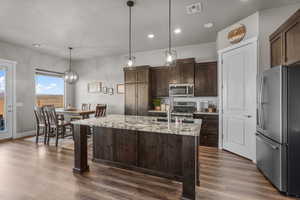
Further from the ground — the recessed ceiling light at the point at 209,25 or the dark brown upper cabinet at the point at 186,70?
the recessed ceiling light at the point at 209,25

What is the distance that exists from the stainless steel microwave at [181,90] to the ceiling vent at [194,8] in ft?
6.71

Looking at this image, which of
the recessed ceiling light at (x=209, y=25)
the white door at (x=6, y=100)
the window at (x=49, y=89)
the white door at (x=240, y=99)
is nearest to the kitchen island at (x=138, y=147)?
the white door at (x=240, y=99)

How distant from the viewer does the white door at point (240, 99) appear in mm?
3199

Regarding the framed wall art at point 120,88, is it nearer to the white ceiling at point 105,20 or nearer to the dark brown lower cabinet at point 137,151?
the white ceiling at point 105,20

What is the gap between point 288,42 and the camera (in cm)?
233

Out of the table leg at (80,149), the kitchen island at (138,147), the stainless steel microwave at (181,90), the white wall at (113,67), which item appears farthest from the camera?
the white wall at (113,67)

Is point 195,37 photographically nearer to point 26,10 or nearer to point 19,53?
point 26,10

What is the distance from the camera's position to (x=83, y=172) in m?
2.68

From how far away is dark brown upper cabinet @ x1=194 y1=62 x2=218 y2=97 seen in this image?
4336 mm

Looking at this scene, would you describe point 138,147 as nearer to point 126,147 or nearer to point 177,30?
point 126,147

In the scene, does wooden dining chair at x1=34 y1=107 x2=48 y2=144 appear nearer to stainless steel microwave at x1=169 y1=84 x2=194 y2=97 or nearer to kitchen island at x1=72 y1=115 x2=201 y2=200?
kitchen island at x1=72 y1=115 x2=201 y2=200

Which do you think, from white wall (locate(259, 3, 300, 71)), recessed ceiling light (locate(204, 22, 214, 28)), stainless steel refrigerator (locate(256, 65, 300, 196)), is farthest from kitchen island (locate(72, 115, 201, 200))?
recessed ceiling light (locate(204, 22, 214, 28))

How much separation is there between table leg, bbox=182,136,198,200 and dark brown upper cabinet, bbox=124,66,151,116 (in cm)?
309

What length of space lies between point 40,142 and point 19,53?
2.84 meters
